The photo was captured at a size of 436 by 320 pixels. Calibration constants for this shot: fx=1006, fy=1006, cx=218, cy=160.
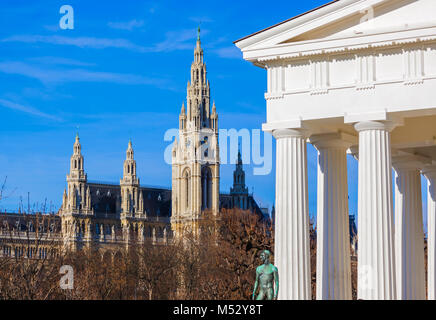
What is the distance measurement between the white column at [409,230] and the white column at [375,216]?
716 cm

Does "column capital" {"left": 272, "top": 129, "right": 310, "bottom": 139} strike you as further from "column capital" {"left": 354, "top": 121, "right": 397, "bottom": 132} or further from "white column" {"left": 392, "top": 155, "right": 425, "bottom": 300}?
"white column" {"left": 392, "top": 155, "right": 425, "bottom": 300}

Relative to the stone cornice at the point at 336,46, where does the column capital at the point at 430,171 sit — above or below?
below

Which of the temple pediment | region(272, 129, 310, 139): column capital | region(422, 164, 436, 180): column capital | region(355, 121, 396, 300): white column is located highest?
the temple pediment

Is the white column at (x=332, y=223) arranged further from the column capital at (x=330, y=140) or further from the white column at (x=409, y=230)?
the white column at (x=409, y=230)

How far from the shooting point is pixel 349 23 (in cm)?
3700

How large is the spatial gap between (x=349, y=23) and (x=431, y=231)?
1262cm

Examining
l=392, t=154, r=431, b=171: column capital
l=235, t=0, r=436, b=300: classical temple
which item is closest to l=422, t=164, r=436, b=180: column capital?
l=392, t=154, r=431, b=171: column capital

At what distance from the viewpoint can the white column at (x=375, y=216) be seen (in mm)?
34969

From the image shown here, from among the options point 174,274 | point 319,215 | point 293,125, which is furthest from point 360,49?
point 174,274

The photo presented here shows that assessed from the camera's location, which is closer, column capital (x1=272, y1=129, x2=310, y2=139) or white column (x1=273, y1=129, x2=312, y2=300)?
white column (x1=273, y1=129, x2=312, y2=300)

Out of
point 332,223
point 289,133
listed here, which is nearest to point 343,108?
point 289,133

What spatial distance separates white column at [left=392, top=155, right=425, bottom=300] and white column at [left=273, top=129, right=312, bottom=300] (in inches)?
274

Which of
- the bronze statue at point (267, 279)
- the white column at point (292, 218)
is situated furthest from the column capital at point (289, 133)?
the bronze statue at point (267, 279)

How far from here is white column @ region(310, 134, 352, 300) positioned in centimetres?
3884
